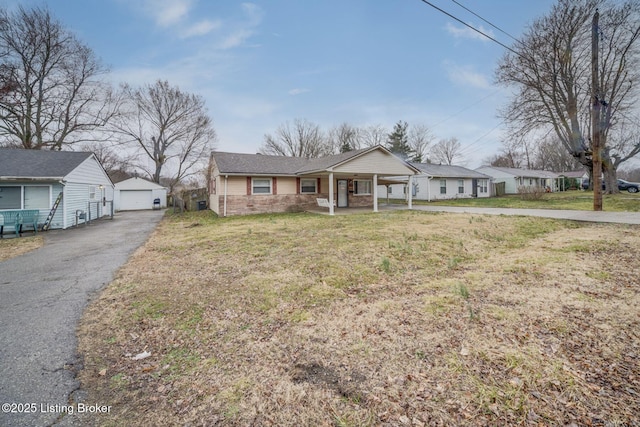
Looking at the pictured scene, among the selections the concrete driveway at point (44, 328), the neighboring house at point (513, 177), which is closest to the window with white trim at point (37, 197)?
the concrete driveway at point (44, 328)

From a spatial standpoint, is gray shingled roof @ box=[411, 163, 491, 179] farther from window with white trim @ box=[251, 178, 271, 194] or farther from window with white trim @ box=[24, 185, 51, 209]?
window with white trim @ box=[24, 185, 51, 209]

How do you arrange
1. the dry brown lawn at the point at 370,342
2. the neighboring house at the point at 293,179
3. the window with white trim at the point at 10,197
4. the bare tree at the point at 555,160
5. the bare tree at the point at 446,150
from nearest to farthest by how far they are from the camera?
the dry brown lawn at the point at 370,342 < the window with white trim at the point at 10,197 < the neighboring house at the point at 293,179 < the bare tree at the point at 555,160 < the bare tree at the point at 446,150

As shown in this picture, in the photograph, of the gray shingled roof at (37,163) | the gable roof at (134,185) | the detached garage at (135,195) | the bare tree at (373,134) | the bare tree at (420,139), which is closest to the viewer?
the gray shingled roof at (37,163)

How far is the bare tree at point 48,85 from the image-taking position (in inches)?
733

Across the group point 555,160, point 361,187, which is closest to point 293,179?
point 361,187

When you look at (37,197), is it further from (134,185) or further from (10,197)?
(134,185)

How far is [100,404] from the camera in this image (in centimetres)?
213

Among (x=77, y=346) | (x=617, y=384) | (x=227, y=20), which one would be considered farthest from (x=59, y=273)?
(x=227, y=20)

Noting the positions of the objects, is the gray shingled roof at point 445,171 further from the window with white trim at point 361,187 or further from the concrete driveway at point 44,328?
the concrete driveway at point 44,328

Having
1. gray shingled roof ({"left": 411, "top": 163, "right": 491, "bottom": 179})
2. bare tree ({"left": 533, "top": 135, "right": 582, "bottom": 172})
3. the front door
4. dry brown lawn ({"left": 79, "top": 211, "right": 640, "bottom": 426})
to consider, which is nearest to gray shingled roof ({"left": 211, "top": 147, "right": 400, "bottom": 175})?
the front door

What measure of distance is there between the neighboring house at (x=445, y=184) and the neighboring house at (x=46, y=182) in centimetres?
2299

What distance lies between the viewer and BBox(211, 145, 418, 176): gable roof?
50.1ft

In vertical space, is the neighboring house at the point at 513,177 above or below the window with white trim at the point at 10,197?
above

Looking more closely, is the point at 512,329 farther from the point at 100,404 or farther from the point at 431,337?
the point at 100,404
